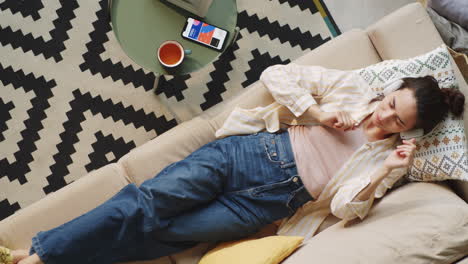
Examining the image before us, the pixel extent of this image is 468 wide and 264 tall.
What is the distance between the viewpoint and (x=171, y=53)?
5.45 feet

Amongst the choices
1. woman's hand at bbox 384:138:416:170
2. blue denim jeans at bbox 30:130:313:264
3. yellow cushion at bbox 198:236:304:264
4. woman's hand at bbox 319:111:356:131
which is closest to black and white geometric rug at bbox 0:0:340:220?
blue denim jeans at bbox 30:130:313:264

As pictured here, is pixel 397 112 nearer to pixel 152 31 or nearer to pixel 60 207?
pixel 152 31

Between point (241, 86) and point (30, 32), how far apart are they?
1071 millimetres

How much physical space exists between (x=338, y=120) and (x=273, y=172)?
0.32 meters

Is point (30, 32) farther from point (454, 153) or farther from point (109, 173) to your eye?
point (454, 153)

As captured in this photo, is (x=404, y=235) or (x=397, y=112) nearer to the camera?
(x=404, y=235)

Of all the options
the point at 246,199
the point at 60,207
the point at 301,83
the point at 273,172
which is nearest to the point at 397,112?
the point at 301,83

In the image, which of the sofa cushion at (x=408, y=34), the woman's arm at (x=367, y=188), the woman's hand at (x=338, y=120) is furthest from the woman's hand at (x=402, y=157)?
the sofa cushion at (x=408, y=34)

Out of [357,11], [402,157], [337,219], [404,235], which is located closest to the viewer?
[404,235]

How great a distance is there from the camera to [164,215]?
1527 millimetres

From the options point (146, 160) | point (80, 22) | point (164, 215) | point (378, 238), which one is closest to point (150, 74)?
point (80, 22)

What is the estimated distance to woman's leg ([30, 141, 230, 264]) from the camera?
4.70 ft

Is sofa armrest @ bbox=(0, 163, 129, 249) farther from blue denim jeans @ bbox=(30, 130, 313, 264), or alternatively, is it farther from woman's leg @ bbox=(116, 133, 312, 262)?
woman's leg @ bbox=(116, 133, 312, 262)

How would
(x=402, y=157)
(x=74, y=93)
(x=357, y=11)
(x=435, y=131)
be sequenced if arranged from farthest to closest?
1. (x=357, y=11)
2. (x=74, y=93)
3. (x=435, y=131)
4. (x=402, y=157)
